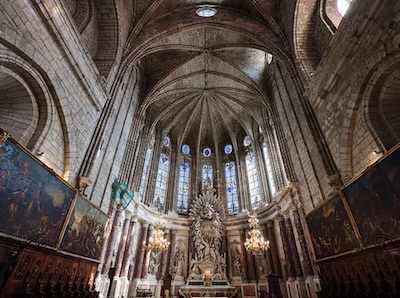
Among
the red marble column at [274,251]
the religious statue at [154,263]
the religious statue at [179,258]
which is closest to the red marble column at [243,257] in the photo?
the red marble column at [274,251]

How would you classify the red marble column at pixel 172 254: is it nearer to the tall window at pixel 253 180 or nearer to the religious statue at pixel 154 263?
the religious statue at pixel 154 263

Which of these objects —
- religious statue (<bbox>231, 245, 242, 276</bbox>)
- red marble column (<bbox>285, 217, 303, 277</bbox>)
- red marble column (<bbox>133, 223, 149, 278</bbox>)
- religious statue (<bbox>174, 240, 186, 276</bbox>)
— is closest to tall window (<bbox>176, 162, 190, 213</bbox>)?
religious statue (<bbox>174, 240, 186, 276</bbox>)

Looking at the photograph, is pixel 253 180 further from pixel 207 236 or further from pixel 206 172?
pixel 207 236

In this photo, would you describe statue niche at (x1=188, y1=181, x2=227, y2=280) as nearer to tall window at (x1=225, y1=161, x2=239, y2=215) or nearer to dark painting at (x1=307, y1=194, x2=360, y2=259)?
tall window at (x1=225, y1=161, x2=239, y2=215)

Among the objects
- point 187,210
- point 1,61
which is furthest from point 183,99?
point 1,61

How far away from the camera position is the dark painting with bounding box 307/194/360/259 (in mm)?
6510

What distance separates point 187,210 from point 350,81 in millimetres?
15275

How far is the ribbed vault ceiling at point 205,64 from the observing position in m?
13.7

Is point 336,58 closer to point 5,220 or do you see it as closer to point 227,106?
point 5,220

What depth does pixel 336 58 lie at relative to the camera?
7570 millimetres

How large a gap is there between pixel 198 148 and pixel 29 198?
17106 millimetres

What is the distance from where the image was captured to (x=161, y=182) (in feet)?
63.6

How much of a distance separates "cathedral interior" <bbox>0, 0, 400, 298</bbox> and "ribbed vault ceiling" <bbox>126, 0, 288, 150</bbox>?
0.11 metres

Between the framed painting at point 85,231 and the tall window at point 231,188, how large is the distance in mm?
12040
